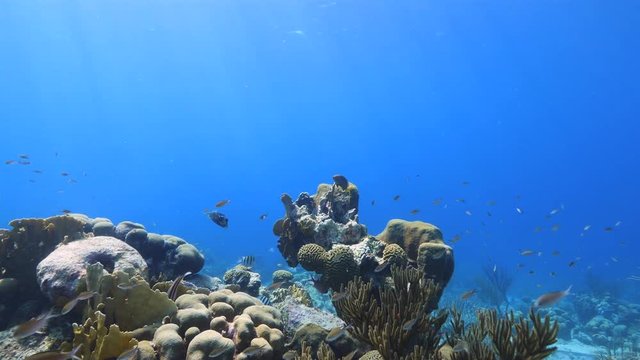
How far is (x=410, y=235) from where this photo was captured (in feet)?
29.2

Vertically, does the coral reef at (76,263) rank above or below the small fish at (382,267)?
below

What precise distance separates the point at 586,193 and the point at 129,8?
18239 cm

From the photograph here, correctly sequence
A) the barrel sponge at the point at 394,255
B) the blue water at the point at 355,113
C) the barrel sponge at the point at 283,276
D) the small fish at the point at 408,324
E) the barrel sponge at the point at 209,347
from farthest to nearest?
the blue water at the point at 355,113, the barrel sponge at the point at 283,276, the barrel sponge at the point at 394,255, the small fish at the point at 408,324, the barrel sponge at the point at 209,347

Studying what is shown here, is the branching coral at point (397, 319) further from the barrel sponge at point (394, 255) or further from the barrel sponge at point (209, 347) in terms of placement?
the barrel sponge at point (209, 347)

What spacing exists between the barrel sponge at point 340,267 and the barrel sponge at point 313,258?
6.2 inches

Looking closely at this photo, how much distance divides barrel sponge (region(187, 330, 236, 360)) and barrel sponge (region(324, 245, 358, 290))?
322 cm

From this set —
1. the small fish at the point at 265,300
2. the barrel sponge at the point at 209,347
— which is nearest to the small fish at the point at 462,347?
the barrel sponge at the point at 209,347

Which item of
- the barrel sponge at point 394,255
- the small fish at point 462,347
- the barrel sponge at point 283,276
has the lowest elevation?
the small fish at point 462,347

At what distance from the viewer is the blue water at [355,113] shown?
64.7 metres

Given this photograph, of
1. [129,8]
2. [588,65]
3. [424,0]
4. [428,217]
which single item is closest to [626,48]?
[588,65]

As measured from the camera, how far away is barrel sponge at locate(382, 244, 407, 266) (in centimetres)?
772

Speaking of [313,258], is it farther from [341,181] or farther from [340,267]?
[341,181]

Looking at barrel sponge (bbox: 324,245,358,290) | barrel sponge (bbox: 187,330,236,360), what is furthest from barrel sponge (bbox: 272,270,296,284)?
barrel sponge (bbox: 187,330,236,360)

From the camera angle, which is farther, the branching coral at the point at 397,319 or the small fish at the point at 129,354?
the branching coral at the point at 397,319
